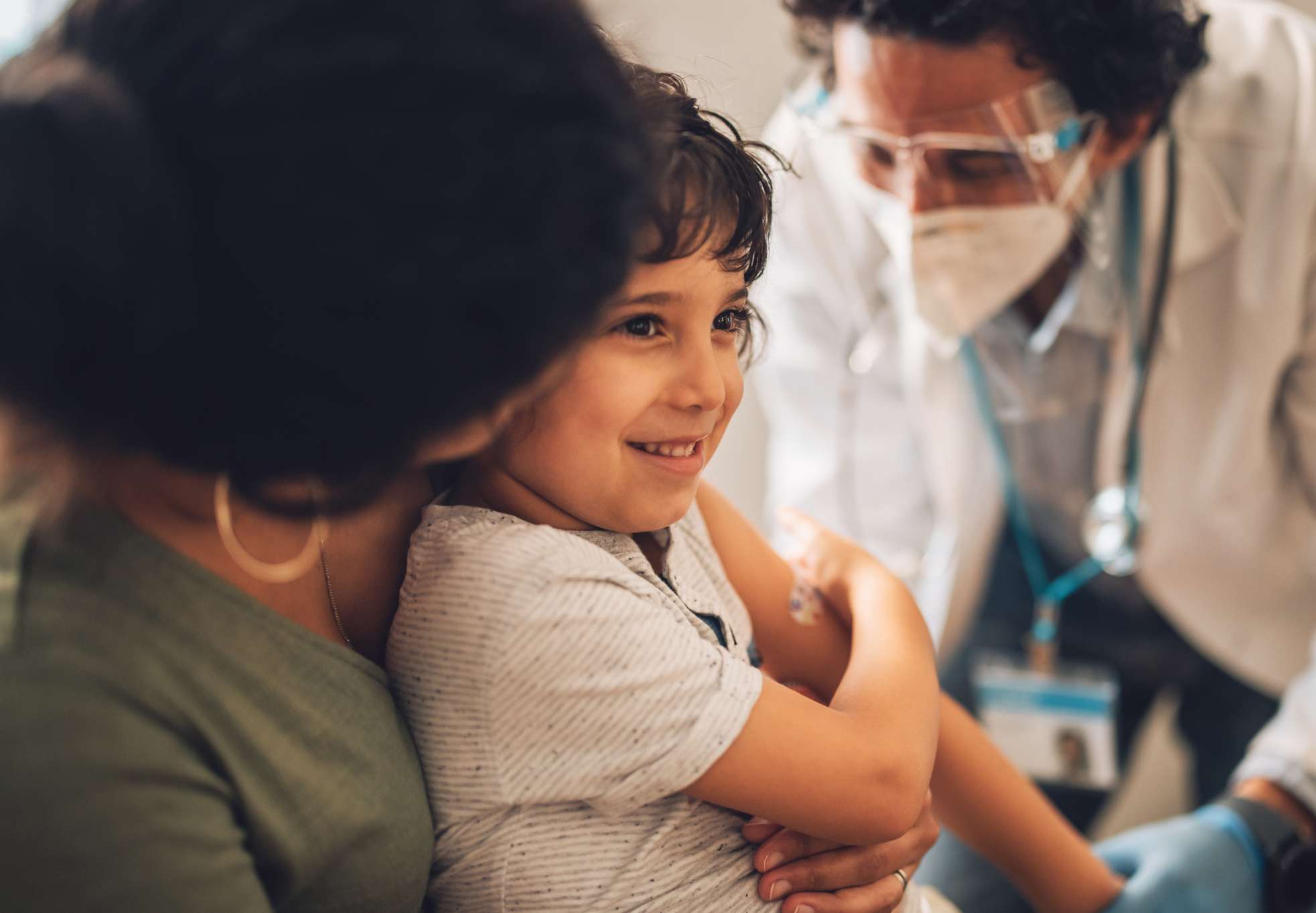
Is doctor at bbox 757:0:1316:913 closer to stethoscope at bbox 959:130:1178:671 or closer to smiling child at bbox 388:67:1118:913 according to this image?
stethoscope at bbox 959:130:1178:671

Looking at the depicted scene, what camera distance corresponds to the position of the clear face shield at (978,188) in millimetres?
1267

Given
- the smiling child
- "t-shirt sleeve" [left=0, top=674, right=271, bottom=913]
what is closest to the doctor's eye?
the smiling child

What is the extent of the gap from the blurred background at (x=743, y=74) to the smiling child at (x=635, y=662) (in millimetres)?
240

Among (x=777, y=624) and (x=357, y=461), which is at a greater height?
(x=357, y=461)

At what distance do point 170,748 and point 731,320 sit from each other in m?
0.61

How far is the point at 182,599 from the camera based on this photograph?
0.64m

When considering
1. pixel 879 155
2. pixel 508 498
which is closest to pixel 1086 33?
pixel 879 155

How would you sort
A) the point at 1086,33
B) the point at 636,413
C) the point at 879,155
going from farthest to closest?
the point at 879,155 < the point at 1086,33 < the point at 636,413

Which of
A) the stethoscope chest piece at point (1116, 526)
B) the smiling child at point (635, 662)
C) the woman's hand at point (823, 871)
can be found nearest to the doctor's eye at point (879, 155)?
the smiling child at point (635, 662)

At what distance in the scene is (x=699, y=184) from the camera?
0.82 meters

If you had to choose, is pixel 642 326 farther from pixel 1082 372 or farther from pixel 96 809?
pixel 1082 372

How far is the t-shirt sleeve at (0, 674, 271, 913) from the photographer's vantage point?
56 centimetres

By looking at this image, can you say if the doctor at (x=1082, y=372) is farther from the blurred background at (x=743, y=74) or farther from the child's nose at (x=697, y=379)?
the child's nose at (x=697, y=379)

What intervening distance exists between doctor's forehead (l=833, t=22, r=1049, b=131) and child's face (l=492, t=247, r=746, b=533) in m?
0.56
